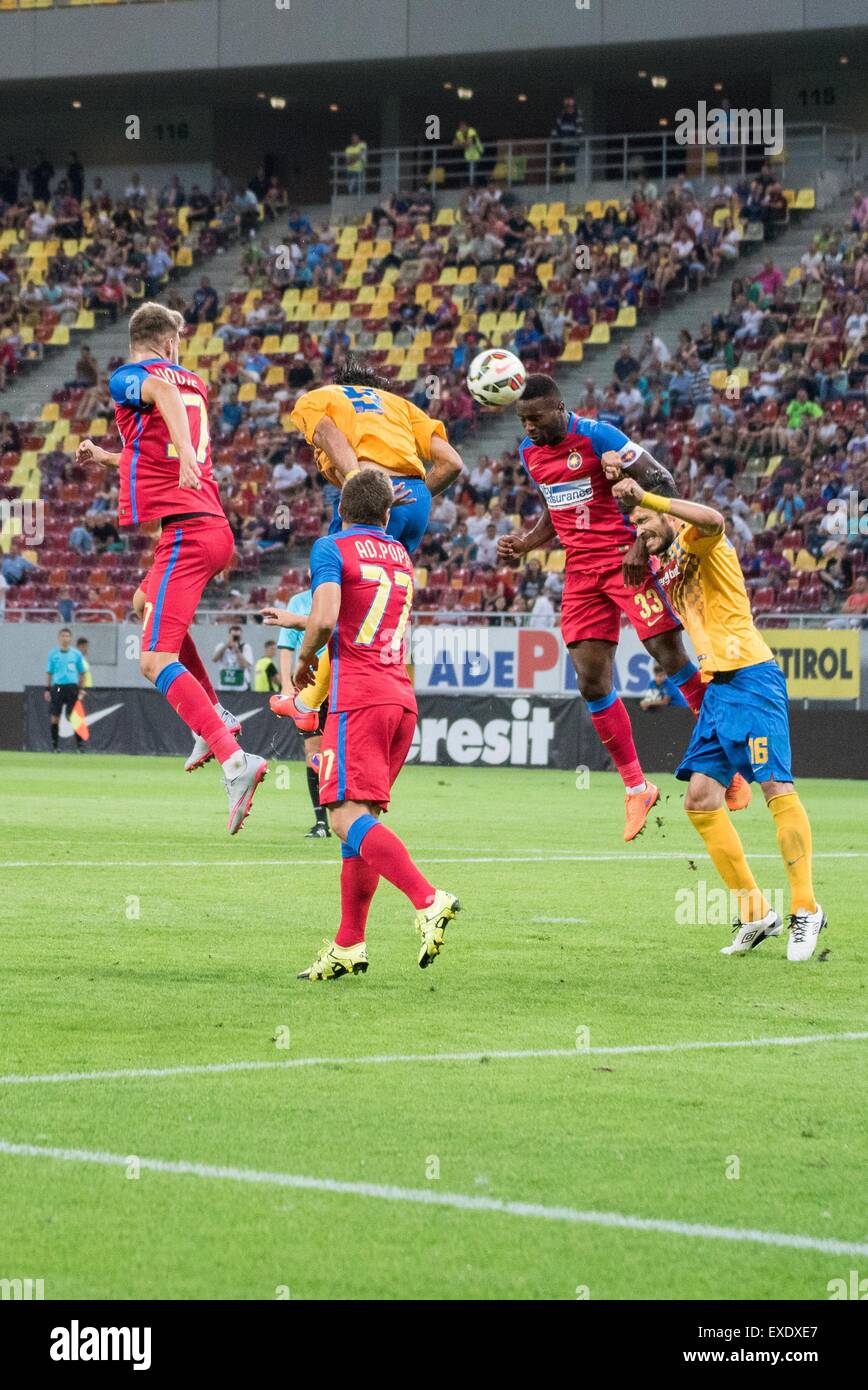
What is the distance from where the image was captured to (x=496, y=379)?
425 inches

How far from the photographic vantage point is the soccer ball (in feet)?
35.4

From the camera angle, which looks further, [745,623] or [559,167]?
[559,167]

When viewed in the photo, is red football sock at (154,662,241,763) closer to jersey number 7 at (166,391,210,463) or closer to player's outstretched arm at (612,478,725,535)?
jersey number 7 at (166,391,210,463)

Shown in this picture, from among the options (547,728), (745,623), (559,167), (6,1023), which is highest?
(559,167)

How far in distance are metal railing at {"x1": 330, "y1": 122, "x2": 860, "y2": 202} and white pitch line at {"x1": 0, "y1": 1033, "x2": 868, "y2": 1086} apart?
112 feet

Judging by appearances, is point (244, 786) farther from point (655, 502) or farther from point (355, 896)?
point (655, 502)

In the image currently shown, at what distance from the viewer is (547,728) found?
101 ft

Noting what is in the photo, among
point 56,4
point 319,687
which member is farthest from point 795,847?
point 56,4

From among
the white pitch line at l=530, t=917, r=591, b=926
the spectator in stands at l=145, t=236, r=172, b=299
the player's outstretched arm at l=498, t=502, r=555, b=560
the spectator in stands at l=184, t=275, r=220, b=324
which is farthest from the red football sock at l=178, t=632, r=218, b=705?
the spectator in stands at l=145, t=236, r=172, b=299

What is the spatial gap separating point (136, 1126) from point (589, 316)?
111 feet

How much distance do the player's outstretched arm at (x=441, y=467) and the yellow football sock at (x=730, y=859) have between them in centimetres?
230
